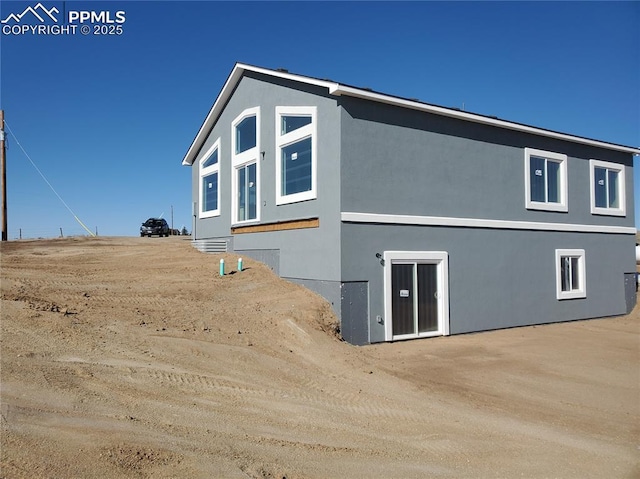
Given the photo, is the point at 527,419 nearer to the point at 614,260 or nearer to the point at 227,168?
the point at 227,168

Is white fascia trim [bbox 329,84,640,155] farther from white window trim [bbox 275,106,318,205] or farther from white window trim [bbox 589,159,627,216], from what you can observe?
white window trim [bbox 275,106,318,205]

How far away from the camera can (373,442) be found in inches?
219

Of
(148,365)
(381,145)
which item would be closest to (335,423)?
(148,365)

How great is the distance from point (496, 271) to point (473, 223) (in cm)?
181

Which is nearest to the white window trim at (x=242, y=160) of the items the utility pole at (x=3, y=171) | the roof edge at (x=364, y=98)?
the roof edge at (x=364, y=98)

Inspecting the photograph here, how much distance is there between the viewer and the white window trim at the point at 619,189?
1819cm

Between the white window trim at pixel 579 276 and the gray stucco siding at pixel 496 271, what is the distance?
183 mm

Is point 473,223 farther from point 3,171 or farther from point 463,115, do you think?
point 3,171

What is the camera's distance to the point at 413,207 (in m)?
13.1

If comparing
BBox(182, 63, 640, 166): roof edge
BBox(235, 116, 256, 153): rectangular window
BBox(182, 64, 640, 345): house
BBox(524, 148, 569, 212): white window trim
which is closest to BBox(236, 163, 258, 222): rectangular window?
BBox(182, 64, 640, 345): house

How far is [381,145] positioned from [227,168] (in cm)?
745

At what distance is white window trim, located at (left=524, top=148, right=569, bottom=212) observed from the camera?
16.1 m

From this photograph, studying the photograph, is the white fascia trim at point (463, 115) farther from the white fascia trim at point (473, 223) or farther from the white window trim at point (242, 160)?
the white window trim at point (242, 160)

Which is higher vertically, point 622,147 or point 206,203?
point 622,147
